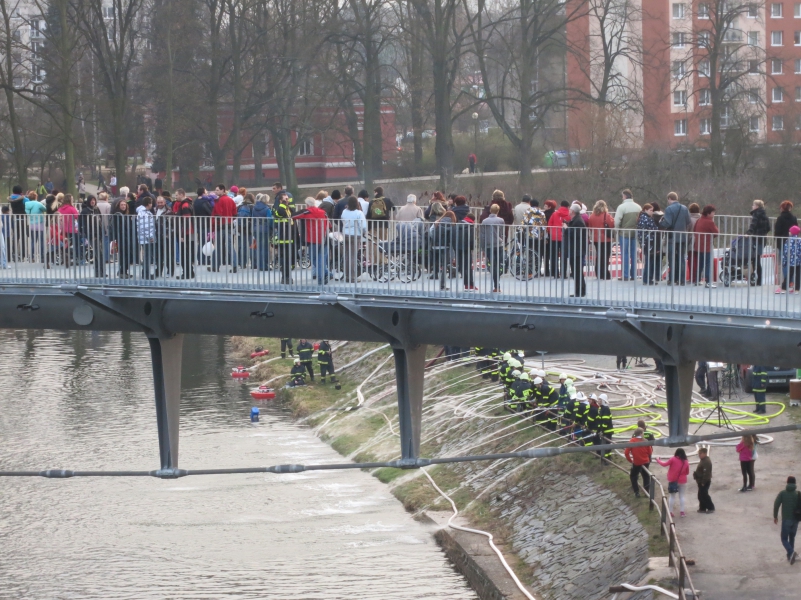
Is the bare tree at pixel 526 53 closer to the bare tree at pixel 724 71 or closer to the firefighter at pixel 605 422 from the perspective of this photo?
the bare tree at pixel 724 71

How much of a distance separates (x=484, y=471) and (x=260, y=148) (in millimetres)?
39236

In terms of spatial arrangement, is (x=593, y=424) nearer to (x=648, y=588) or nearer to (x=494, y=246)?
(x=648, y=588)

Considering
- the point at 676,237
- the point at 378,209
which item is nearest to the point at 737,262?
the point at 676,237

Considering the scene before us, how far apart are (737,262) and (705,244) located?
19.0 inches

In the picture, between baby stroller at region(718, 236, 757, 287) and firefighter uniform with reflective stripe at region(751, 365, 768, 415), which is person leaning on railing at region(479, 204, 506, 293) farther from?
firefighter uniform with reflective stripe at region(751, 365, 768, 415)

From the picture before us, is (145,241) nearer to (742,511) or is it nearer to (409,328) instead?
(409,328)

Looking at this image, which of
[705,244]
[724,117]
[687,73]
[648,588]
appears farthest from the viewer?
[687,73]

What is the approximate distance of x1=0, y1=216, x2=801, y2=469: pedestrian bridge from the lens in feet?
52.9

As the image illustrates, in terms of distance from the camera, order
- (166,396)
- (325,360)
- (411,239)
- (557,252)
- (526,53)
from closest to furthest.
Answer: (557,252)
(411,239)
(166,396)
(325,360)
(526,53)

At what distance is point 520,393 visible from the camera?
29.2 metres

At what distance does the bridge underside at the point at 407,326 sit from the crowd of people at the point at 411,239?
0.49m

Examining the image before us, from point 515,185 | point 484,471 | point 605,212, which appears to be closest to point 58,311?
point 605,212

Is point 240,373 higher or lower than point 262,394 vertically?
higher

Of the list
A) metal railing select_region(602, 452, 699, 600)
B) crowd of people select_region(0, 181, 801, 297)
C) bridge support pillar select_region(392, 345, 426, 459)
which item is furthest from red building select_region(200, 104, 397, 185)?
bridge support pillar select_region(392, 345, 426, 459)
